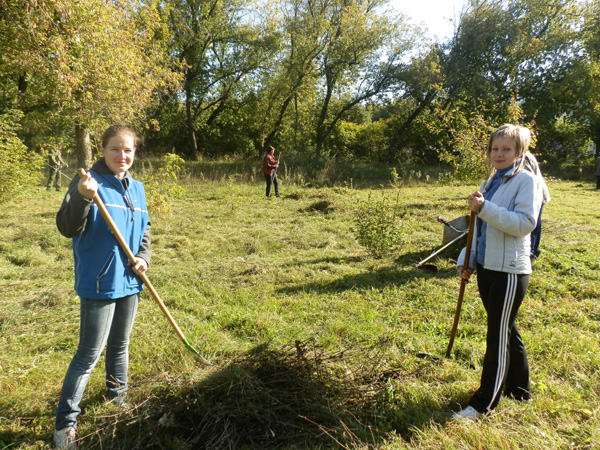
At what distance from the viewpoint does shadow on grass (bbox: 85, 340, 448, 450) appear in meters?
2.12

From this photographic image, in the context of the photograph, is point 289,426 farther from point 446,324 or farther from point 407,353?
point 446,324

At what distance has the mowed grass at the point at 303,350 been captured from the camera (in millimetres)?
2172

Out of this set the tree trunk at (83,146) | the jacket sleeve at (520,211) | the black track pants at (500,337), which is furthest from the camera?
the tree trunk at (83,146)

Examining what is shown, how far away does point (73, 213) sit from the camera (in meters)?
1.85

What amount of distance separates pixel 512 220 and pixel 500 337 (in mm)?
703

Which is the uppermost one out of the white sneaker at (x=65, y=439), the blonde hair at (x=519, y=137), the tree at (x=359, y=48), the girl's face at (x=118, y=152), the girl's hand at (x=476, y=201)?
the tree at (x=359, y=48)

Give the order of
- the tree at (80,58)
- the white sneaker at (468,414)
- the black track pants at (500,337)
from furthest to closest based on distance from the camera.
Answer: the tree at (80,58) → the white sneaker at (468,414) → the black track pants at (500,337)

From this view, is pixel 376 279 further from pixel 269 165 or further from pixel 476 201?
pixel 269 165

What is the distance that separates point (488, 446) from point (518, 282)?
922mm

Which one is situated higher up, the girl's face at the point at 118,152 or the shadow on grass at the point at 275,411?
the girl's face at the point at 118,152

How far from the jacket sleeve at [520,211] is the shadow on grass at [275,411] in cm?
123

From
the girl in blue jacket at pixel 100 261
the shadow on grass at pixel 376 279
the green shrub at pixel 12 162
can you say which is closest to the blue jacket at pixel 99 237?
the girl in blue jacket at pixel 100 261

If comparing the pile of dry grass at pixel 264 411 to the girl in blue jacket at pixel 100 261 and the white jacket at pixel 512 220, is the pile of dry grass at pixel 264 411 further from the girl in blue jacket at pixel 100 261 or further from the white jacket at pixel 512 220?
the white jacket at pixel 512 220

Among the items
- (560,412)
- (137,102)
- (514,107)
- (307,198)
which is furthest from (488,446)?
(307,198)
